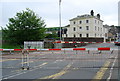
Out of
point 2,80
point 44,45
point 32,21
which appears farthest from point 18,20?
point 2,80

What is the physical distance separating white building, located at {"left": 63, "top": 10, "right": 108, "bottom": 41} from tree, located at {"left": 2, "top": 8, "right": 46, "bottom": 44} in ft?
100

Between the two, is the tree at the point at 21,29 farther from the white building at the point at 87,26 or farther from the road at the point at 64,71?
the white building at the point at 87,26

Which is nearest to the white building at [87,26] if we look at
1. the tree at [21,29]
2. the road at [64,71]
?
the tree at [21,29]

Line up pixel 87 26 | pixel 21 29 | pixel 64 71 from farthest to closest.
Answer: pixel 87 26 → pixel 21 29 → pixel 64 71

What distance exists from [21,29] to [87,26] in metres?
33.5

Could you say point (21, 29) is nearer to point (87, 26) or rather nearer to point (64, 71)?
point (64, 71)

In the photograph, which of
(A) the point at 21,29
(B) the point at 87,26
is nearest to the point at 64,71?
(A) the point at 21,29

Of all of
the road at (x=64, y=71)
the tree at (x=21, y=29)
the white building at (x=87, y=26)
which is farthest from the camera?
the white building at (x=87, y=26)

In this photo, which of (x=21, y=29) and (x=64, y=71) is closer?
(x=64, y=71)

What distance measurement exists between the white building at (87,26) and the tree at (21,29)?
30.5 meters

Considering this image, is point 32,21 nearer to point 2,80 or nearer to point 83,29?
point 2,80

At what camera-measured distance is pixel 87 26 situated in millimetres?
49906

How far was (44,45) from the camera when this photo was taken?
2181 cm

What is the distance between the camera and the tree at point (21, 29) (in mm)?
20219
